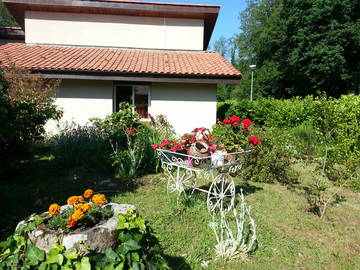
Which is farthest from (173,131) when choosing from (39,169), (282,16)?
(282,16)

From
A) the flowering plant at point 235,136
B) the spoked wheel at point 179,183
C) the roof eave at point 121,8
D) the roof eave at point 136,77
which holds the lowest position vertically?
the spoked wheel at point 179,183

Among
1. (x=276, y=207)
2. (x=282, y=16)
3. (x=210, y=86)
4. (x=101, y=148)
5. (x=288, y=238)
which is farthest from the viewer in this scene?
(x=282, y=16)

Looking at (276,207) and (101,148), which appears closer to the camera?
(276,207)

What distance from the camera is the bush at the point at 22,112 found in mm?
5478

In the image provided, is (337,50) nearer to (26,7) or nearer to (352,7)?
(352,7)

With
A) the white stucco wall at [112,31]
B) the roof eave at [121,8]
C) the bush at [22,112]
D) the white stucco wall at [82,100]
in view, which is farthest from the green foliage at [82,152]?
the roof eave at [121,8]

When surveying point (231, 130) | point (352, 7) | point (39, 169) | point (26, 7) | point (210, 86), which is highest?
point (352, 7)

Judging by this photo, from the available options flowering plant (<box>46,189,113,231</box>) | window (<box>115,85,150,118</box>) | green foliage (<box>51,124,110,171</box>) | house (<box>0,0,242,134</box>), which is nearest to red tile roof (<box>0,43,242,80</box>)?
house (<box>0,0,242,134</box>)

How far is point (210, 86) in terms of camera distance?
31.5ft

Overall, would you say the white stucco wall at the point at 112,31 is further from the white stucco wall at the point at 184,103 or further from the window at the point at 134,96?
the white stucco wall at the point at 184,103

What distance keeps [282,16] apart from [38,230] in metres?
29.5

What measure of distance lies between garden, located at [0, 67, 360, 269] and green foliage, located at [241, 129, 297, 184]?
30 mm

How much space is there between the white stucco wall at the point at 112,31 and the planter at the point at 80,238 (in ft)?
35.8

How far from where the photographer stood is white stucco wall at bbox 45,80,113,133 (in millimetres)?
9273
